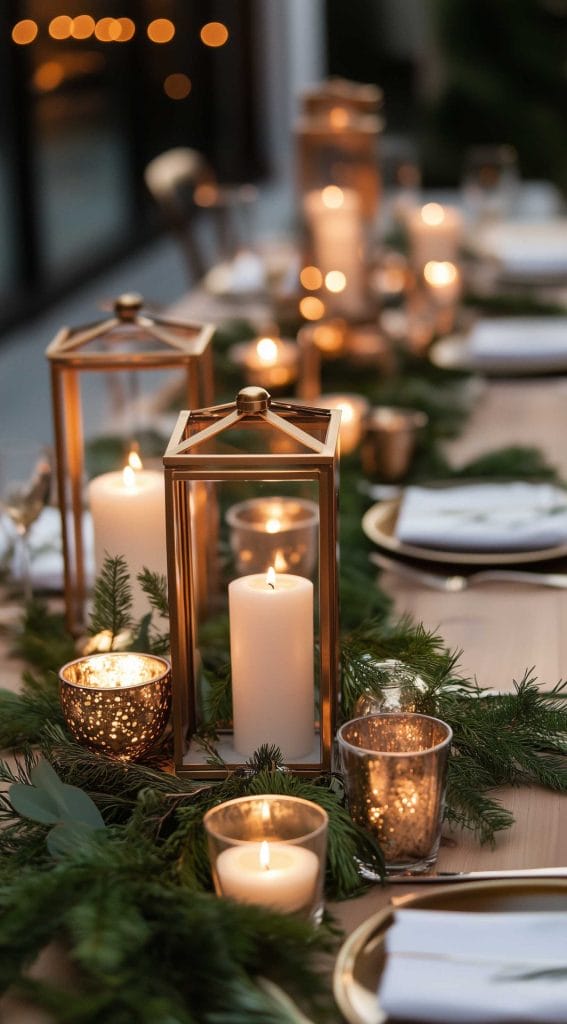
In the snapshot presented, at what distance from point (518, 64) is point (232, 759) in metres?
7.53

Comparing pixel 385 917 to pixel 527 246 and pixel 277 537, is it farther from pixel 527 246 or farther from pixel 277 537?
pixel 527 246

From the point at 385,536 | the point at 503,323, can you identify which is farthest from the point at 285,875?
the point at 503,323

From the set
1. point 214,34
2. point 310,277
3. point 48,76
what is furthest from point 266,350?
point 214,34

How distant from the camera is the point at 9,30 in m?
5.13

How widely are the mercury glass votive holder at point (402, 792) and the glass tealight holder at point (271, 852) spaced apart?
0.20 ft

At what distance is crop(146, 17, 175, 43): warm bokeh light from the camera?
7.48 meters

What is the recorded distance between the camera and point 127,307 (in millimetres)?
1141

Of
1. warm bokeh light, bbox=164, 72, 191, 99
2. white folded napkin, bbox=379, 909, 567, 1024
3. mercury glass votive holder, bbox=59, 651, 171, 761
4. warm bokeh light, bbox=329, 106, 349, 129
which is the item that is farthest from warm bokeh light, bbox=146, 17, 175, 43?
white folded napkin, bbox=379, 909, 567, 1024

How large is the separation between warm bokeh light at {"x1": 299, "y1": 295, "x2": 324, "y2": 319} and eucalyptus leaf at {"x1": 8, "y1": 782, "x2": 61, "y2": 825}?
56.7 inches

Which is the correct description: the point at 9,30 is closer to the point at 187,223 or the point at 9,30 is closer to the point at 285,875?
the point at 187,223

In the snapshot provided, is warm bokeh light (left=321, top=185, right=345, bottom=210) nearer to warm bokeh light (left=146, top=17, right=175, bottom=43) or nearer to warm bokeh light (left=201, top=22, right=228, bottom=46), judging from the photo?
warm bokeh light (left=146, top=17, right=175, bottom=43)

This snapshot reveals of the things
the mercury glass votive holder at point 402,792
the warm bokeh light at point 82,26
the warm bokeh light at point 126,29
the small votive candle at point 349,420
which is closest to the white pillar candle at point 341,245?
the small votive candle at point 349,420

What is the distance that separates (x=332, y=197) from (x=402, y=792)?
1806 millimetres

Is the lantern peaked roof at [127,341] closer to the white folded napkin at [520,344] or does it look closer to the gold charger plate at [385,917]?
the gold charger plate at [385,917]
